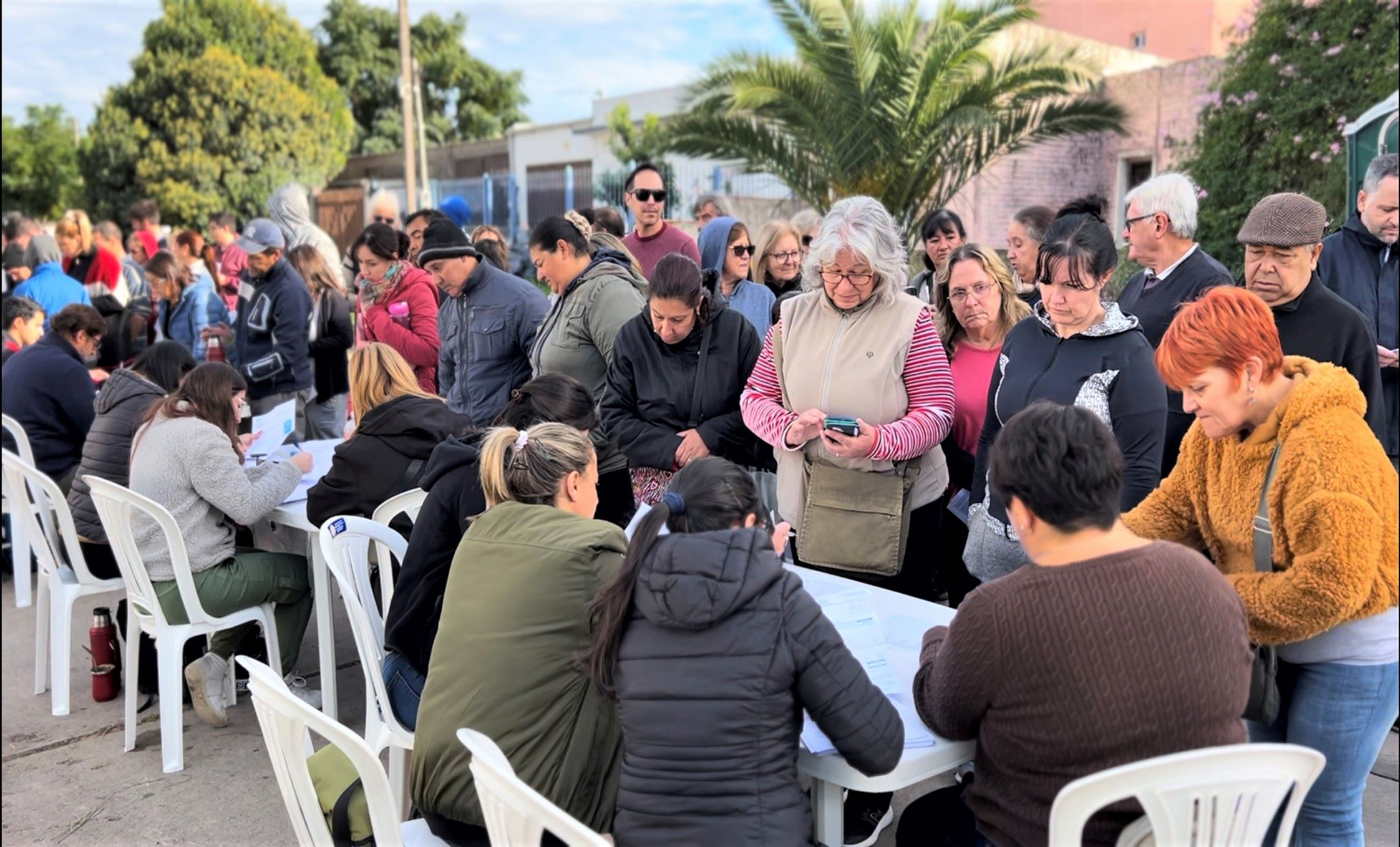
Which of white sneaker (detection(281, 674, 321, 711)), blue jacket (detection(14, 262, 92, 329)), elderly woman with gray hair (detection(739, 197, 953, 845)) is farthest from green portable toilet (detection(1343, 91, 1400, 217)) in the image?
blue jacket (detection(14, 262, 92, 329))

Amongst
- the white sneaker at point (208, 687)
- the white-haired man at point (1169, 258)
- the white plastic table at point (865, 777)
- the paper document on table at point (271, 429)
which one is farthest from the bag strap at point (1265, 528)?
the paper document on table at point (271, 429)

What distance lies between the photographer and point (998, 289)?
11.6 feet

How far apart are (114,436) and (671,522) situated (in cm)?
312

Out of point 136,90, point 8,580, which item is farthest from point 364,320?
point 136,90

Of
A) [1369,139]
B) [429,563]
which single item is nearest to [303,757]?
[429,563]

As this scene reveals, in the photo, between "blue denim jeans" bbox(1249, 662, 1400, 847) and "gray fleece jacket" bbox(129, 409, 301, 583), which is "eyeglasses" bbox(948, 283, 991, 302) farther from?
"gray fleece jacket" bbox(129, 409, 301, 583)

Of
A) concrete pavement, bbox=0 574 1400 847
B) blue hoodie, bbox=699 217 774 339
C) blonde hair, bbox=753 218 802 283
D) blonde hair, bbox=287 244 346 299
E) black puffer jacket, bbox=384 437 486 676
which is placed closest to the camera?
black puffer jacket, bbox=384 437 486 676

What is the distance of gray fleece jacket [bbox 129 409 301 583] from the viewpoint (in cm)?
363

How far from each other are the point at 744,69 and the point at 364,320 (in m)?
5.18

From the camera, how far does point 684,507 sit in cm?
193

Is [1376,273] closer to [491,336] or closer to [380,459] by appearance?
[491,336]

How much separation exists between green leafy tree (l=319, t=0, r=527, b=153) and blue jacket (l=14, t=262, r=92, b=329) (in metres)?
24.3

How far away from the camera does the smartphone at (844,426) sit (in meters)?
2.95

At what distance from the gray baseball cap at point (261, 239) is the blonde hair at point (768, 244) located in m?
2.77
